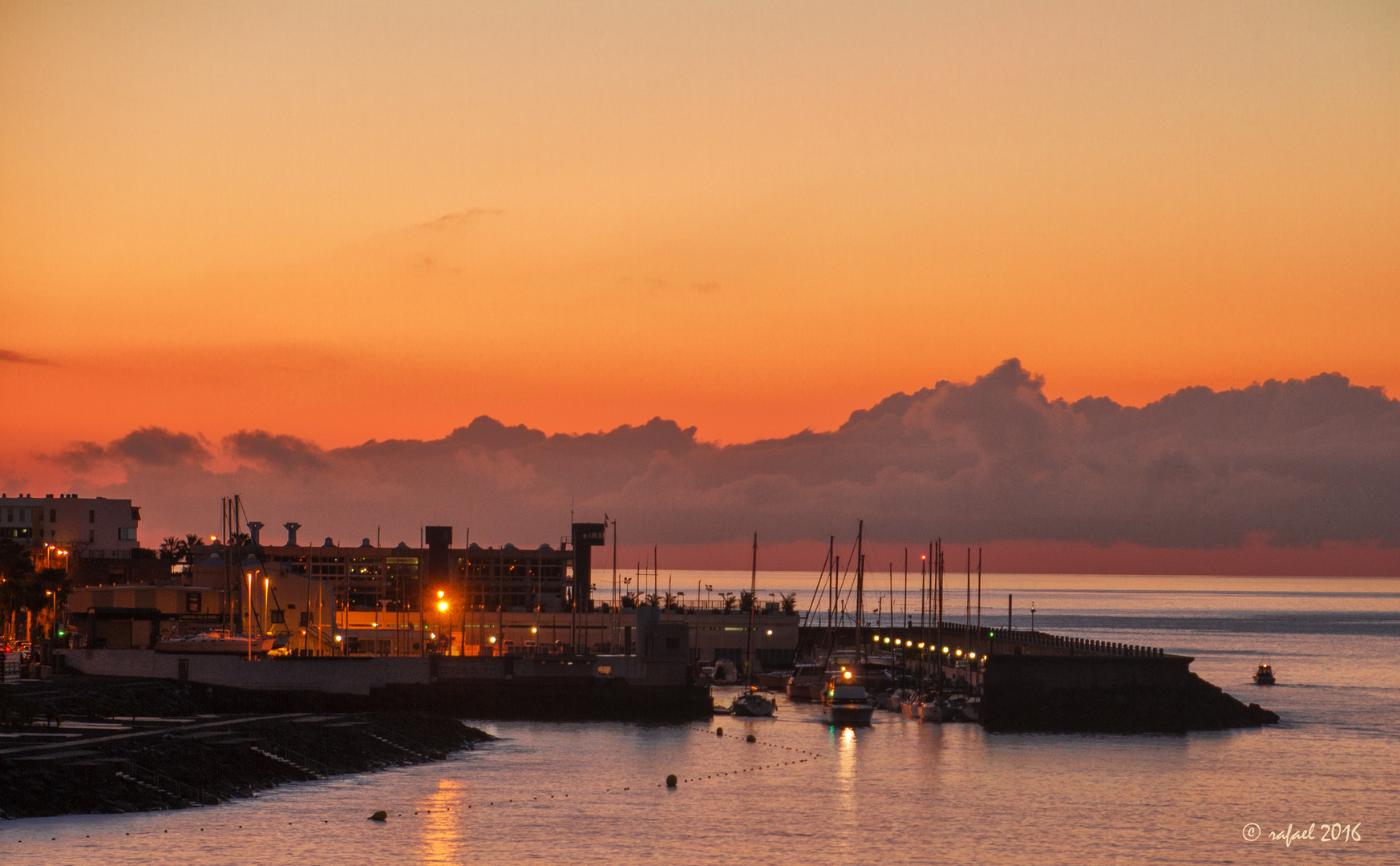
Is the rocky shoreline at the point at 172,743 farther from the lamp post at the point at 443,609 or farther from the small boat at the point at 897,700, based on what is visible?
the small boat at the point at 897,700

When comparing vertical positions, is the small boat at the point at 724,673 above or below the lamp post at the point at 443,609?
below

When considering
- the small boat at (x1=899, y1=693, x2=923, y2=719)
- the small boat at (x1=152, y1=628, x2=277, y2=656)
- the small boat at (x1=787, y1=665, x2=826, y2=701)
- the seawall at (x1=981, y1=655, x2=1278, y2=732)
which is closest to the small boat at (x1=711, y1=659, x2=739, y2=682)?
the small boat at (x1=787, y1=665, x2=826, y2=701)

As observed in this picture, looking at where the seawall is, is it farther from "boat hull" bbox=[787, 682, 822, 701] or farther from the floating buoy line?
"boat hull" bbox=[787, 682, 822, 701]

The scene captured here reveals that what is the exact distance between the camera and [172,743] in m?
71.4

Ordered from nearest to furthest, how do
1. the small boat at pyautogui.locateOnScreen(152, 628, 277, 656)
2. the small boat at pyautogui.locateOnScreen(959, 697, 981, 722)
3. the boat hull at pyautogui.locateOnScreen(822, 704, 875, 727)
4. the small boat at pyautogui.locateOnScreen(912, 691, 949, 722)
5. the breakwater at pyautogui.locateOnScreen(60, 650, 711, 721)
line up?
1. the breakwater at pyautogui.locateOnScreen(60, 650, 711, 721)
2. the small boat at pyautogui.locateOnScreen(152, 628, 277, 656)
3. the boat hull at pyautogui.locateOnScreen(822, 704, 875, 727)
4. the small boat at pyautogui.locateOnScreen(959, 697, 981, 722)
5. the small boat at pyautogui.locateOnScreen(912, 691, 949, 722)

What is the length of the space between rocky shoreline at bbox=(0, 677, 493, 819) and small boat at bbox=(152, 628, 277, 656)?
5.84 meters

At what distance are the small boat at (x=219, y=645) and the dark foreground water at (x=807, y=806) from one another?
18469 mm

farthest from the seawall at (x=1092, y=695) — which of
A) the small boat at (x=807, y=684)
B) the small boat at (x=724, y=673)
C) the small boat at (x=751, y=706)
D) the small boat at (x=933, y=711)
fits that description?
the small boat at (x=724, y=673)

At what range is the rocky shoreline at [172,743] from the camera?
2448 inches

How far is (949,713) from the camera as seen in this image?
115 meters

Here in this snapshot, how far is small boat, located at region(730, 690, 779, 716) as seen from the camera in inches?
4658

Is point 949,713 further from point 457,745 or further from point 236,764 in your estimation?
point 236,764

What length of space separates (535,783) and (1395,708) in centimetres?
9471

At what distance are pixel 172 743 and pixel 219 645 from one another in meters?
36.8
